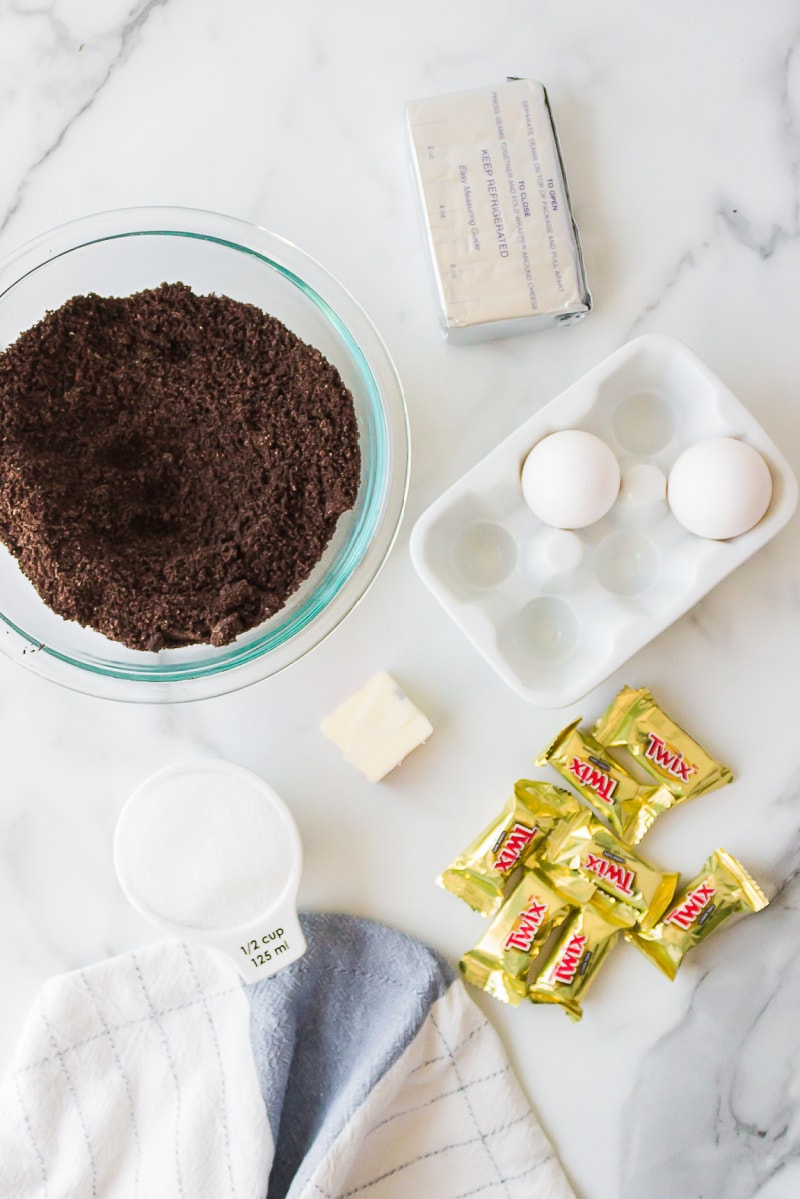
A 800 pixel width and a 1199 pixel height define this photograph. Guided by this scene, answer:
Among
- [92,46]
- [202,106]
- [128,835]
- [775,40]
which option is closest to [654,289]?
[775,40]

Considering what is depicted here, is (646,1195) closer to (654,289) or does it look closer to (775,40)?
(654,289)

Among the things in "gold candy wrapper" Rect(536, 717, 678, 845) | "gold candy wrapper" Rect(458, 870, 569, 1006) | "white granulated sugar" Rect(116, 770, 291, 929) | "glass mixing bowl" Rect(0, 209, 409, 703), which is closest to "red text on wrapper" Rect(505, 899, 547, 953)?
"gold candy wrapper" Rect(458, 870, 569, 1006)

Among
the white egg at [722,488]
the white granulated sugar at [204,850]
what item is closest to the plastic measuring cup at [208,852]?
the white granulated sugar at [204,850]

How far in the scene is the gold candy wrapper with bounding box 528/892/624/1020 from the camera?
0.83m

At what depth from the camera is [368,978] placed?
33.3 inches

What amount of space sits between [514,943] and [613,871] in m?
0.11

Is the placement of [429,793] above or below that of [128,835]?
below

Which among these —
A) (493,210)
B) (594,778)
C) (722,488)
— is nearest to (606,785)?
(594,778)

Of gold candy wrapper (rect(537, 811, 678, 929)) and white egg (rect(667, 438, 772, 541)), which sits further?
gold candy wrapper (rect(537, 811, 678, 929))

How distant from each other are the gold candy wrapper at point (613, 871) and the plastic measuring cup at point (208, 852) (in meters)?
0.25

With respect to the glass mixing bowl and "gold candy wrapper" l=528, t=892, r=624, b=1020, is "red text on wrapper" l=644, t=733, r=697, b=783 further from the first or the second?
the glass mixing bowl

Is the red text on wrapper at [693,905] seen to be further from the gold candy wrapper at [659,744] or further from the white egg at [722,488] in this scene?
the white egg at [722,488]

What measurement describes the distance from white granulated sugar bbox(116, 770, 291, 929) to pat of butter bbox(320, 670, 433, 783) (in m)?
0.09

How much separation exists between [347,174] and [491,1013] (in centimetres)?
78
